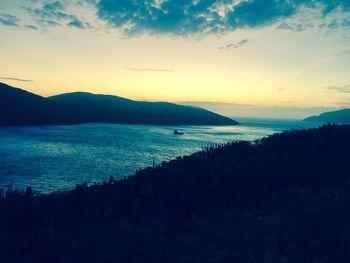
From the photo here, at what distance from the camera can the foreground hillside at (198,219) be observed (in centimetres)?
784

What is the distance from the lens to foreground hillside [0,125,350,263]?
7836mm

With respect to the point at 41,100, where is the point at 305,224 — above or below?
below

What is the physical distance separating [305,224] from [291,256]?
7.21 ft

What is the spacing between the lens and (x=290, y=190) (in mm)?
13633

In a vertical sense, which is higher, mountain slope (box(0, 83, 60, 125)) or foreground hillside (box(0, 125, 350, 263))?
mountain slope (box(0, 83, 60, 125))

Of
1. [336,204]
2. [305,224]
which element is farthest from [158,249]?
[336,204]

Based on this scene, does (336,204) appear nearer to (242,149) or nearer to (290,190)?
(290,190)

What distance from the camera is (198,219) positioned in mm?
10594

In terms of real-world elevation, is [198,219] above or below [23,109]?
below

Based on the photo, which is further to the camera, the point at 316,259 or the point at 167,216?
the point at 167,216

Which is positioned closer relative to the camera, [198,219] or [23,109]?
[198,219]

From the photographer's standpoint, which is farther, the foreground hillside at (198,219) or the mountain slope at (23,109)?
the mountain slope at (23,109)

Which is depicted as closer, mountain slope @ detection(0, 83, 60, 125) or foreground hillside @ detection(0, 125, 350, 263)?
foreground hillside @ detection(0, 125, 350, 263)

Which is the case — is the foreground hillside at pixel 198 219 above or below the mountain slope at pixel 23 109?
below
